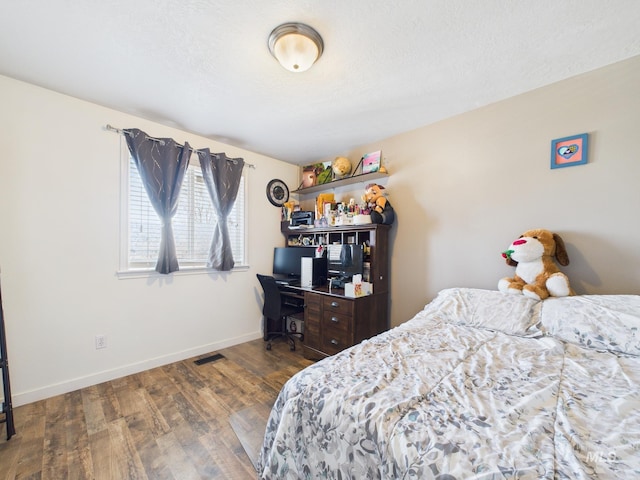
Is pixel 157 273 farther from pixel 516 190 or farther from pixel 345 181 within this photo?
pixel 516 190

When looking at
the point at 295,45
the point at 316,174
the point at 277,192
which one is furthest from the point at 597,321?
the point at 277,192

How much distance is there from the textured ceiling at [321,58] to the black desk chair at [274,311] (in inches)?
68.3

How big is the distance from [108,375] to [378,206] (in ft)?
9.73

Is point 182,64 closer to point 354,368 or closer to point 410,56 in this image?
point 410,56

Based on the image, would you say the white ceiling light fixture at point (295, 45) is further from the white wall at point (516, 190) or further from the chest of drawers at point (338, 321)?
the chest of drawers at point (338, 321)

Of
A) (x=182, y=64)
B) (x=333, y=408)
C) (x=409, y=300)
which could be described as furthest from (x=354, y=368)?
(x=182, y=64)

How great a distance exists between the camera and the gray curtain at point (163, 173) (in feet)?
7.78

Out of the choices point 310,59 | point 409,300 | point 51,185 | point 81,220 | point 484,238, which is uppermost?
point 310,59

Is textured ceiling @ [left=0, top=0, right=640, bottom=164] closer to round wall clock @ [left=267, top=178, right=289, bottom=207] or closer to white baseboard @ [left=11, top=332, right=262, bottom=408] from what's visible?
round wall clock @ [left=267, top=178, right=289, bottom=207]

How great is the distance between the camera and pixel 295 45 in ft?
4.92

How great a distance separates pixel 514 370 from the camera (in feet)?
3.87

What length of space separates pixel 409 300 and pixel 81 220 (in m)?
3.10

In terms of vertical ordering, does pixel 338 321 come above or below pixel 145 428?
above

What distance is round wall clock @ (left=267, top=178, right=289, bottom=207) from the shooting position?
3.51 m
